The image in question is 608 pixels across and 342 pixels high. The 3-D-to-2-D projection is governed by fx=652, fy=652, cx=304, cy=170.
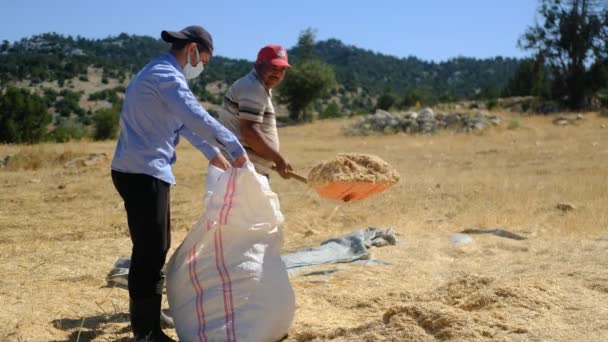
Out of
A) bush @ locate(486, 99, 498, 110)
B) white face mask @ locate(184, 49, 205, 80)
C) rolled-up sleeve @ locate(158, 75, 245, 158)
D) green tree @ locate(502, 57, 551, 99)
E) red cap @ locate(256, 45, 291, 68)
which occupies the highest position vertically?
green tree @ locate(502, 57, 551, 99)

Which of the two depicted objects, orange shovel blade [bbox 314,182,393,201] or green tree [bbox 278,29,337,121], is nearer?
orange shovel blade [bbox 314,182,393,201]

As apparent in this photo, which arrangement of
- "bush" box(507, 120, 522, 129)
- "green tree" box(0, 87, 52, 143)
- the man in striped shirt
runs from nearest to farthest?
the man in striped shirt, "bush" box(507, 120, 522, 129), "green tree" box(0, 87, 52, 143)

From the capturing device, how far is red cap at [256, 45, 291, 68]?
366 cm

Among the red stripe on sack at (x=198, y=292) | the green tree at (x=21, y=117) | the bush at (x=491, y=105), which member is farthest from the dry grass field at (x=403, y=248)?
the bush at (x=491, y=105)

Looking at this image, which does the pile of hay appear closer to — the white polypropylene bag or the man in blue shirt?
the white polypropylene bag

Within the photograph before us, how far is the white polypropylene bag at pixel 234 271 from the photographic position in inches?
119

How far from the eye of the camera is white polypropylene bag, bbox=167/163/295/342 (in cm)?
302

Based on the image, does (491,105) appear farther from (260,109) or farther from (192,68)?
(192,68)

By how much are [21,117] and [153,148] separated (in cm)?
2434

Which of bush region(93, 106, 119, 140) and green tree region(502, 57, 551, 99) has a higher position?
green tree region(502, 57, 551, 99)

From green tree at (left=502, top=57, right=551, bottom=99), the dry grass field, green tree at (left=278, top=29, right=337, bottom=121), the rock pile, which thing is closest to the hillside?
green tree at (left=502, top=57, right=551, bottom=99)

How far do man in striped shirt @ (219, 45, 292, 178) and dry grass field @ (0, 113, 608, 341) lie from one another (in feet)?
3.04

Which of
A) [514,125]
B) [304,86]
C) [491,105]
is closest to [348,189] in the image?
[514,125]

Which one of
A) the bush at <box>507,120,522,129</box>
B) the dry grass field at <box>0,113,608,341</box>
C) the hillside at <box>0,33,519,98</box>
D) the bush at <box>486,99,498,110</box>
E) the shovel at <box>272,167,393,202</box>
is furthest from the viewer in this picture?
the hillside at <box>0,33,519,98</box>
